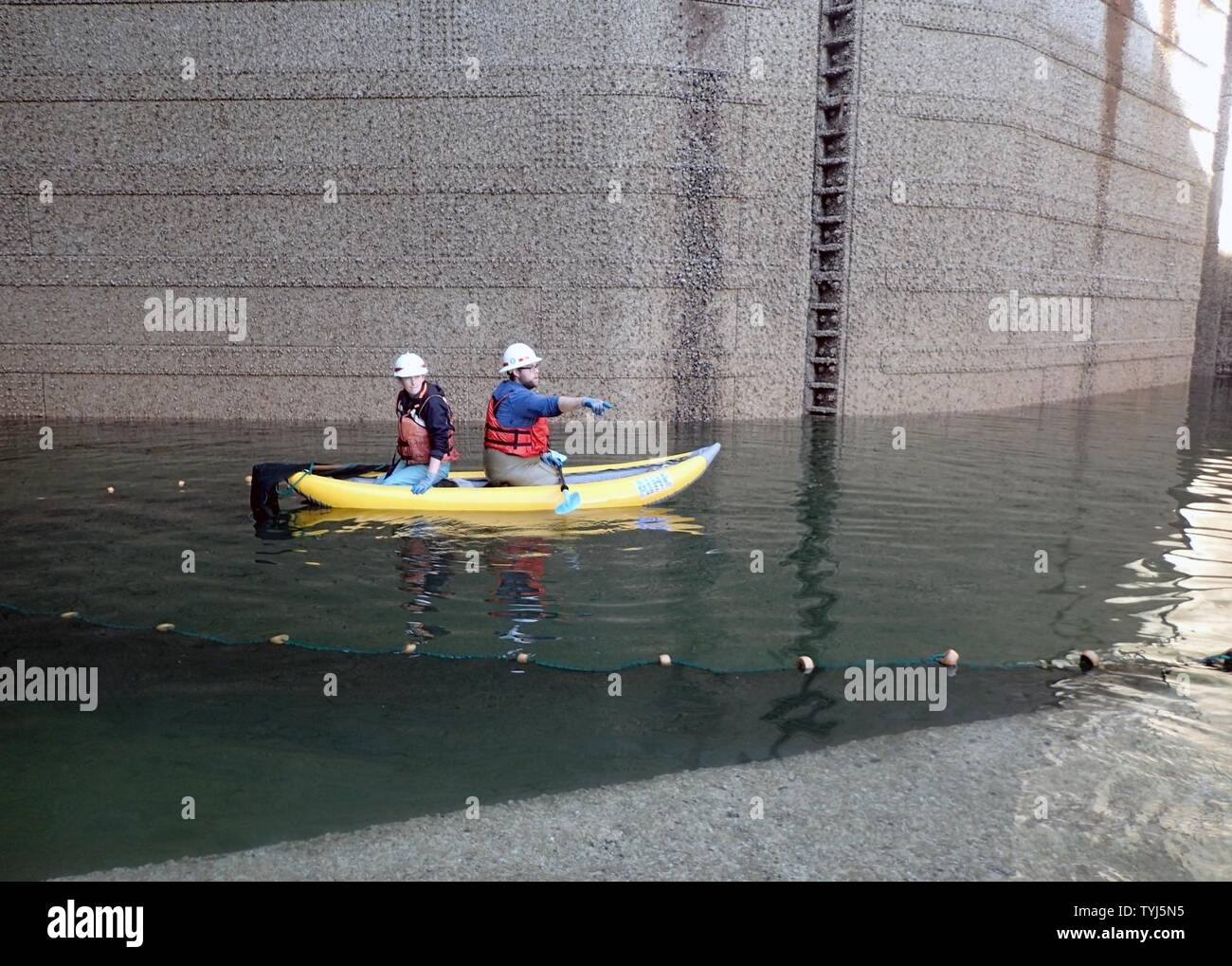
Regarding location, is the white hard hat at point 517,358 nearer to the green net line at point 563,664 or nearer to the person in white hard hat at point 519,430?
the person in white hard hat at point 519,430

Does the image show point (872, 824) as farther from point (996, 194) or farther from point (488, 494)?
point (996, 194)

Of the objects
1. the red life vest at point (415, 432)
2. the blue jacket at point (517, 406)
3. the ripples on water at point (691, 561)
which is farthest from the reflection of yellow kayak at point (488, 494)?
the blue jacket at point (517, 406)

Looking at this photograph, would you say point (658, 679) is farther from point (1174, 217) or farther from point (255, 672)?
point (1174, 217)

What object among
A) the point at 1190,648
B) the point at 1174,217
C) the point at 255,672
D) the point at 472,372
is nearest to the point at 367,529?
the point at 255,672

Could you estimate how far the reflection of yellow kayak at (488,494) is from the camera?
9.02m

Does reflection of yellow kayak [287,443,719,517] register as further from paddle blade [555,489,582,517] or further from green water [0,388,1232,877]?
green water [0,388,1232,877]

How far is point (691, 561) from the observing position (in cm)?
759

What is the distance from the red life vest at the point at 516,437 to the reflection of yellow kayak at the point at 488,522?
0.59m

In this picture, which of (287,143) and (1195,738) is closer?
(1195,738)

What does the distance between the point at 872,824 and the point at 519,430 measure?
5.96 meters

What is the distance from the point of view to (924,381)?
17.0m

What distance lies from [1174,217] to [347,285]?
1904cm
